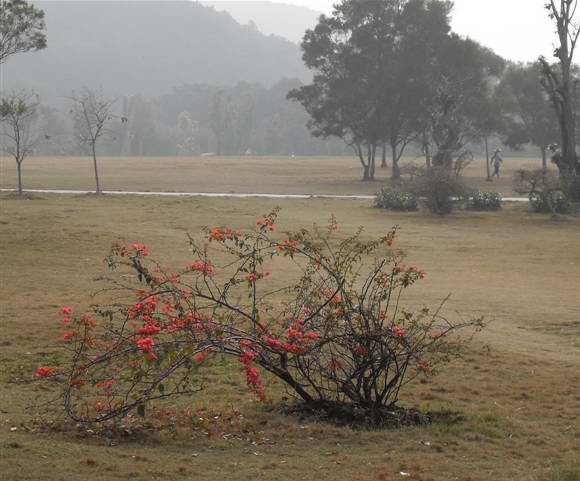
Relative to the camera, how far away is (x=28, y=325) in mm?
12617

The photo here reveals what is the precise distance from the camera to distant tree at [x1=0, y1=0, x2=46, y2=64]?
2975cm

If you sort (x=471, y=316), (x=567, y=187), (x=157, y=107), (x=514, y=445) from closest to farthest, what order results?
(x=514, y=445) → (x=471, y=316) → (x=567, y=187) → (x=157, y=107)

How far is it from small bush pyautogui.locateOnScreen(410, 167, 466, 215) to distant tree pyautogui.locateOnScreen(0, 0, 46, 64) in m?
15.8

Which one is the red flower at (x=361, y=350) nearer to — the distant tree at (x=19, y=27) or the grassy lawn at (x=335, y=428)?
the grassy lawn at (x=335, y=428)

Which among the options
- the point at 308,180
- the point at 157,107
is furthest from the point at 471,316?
the point at 157,107

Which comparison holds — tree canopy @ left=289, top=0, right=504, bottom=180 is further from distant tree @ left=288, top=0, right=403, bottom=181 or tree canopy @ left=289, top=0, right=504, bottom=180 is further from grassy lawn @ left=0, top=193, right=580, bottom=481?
grassy lawn @ left=0, top=193, right=580, bottom=481

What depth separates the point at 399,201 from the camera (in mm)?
37125

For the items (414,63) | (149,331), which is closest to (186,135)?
(414,63)

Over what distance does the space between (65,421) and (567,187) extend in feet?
105

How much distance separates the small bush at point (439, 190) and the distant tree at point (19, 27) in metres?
15.8

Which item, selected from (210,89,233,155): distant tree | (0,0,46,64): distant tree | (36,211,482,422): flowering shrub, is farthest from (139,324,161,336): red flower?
(210,89,233,155): distant tree

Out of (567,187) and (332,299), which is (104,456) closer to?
(332,299)

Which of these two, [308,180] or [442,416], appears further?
[308,180]

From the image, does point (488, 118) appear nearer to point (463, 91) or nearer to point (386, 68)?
A: point (463, 91)
